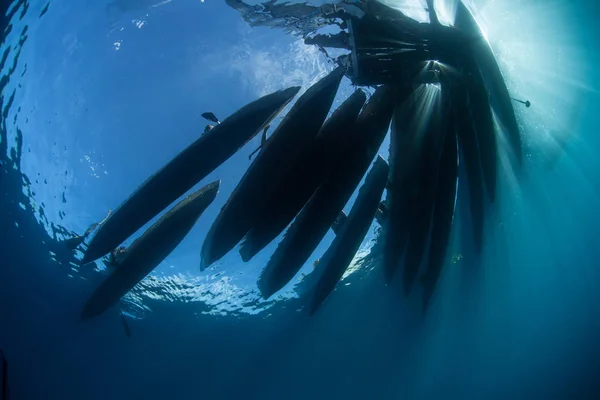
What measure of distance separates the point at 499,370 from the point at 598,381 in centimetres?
1137

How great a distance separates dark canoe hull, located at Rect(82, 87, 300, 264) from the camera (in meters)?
3.89

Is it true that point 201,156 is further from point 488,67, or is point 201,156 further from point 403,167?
point 488,67

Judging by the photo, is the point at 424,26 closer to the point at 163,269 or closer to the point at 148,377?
the point at 163,269

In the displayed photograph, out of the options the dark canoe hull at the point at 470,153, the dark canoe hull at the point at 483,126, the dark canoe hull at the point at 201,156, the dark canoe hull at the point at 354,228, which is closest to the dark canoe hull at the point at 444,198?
the dark canoe hull at the point at 470,153

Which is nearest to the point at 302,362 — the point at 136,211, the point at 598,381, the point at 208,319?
the point at 208,319

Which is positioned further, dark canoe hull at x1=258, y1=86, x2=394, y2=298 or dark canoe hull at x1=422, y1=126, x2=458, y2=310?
dark canoe hull at x1=422, y1=126, x2=458, y2=310

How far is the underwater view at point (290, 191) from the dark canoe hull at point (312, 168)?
27 millimetres

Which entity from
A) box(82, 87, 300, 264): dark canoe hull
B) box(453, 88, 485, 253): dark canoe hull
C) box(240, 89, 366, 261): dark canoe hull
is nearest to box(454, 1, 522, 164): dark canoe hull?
box(453, 88, 485, 253): dark canoe hull

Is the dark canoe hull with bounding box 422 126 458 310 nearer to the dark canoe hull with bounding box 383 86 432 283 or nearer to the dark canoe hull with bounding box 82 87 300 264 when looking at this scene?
the dark canoe hull with bounding box 383 86 432 283

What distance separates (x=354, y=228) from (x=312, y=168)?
4.75 feet

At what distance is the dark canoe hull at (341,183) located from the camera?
13.7 feet

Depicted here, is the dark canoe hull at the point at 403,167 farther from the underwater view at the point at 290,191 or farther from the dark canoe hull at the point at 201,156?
the dark canoe hull at the point at 201,156

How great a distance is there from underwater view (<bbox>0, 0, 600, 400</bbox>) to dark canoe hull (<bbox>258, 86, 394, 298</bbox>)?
0.10 ft

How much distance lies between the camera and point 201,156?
391 cm
